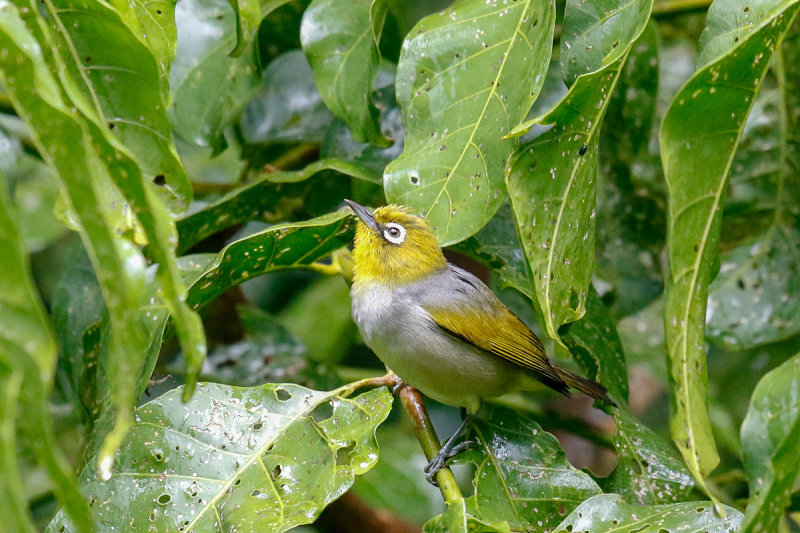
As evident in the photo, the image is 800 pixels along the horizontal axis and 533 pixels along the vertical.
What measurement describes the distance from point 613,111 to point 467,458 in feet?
4.84

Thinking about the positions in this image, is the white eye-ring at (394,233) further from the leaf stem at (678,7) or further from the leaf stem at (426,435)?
the leaf stem at (678,7)

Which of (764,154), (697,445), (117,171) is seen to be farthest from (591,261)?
(764,154)

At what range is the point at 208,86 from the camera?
8.74ft

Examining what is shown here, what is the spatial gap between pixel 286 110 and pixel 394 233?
0.64m

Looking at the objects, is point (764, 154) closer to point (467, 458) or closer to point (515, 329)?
point (515, 329)

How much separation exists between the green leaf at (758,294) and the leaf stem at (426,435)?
1241mm

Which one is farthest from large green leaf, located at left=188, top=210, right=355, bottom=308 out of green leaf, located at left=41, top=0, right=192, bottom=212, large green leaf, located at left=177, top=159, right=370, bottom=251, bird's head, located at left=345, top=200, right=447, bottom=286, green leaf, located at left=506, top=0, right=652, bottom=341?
bird's head, located at left=345, top=200, right=447, bottom=286

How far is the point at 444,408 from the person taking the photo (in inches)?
155

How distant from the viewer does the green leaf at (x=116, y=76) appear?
4.98ft

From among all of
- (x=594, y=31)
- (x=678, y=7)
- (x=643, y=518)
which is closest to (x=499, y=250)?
(x=594, y=31)

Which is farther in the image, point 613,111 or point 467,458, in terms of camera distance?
point 613,111

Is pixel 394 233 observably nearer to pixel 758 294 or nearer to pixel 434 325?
pixel 434 325

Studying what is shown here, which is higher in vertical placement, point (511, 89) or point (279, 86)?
point (511, 89)

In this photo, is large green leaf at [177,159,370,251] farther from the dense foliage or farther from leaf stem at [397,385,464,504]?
leaf stem at [397,385,464,504]
